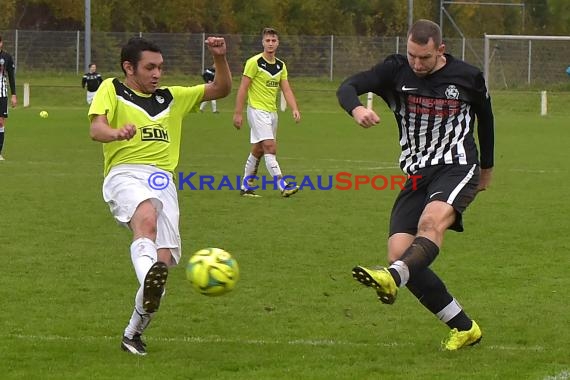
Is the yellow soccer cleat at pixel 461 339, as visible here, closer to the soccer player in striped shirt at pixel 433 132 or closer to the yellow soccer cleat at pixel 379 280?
the soccer player in striped shirt at pixel 433 132

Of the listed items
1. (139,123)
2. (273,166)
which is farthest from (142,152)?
(273,166)

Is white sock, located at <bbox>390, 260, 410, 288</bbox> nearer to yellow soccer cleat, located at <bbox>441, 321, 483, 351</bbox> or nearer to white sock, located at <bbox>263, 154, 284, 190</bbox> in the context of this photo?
yellow soccer cleat, located at <bbox>441, 321, 483, 351</bbox>

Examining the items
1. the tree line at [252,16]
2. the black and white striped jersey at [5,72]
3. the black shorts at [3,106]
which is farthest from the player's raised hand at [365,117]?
the tree line at [252,16]

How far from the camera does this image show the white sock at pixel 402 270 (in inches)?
234

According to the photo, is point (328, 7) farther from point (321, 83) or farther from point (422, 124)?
point (422, 124)

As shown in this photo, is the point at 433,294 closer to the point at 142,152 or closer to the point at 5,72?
the point at 142,152

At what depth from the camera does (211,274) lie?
619 cm

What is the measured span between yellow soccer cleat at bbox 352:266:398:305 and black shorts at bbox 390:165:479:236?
820 millimetres

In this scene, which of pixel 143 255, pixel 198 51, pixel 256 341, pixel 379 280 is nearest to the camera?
pixel 379 280

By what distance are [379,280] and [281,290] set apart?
293 centimetres

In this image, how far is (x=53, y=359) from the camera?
6.32 m

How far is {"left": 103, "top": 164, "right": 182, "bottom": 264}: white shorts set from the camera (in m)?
6.43

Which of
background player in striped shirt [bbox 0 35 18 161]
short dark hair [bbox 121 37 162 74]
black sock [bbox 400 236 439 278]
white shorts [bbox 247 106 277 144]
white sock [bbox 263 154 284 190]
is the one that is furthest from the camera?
background player in striped shirt [bbox 0 35 18 161]

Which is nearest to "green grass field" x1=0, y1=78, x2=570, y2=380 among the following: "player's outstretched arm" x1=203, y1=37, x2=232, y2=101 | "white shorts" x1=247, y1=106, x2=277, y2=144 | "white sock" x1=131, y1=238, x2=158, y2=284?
"white sock" x1=131, y1=238, x2=158, y2=284
